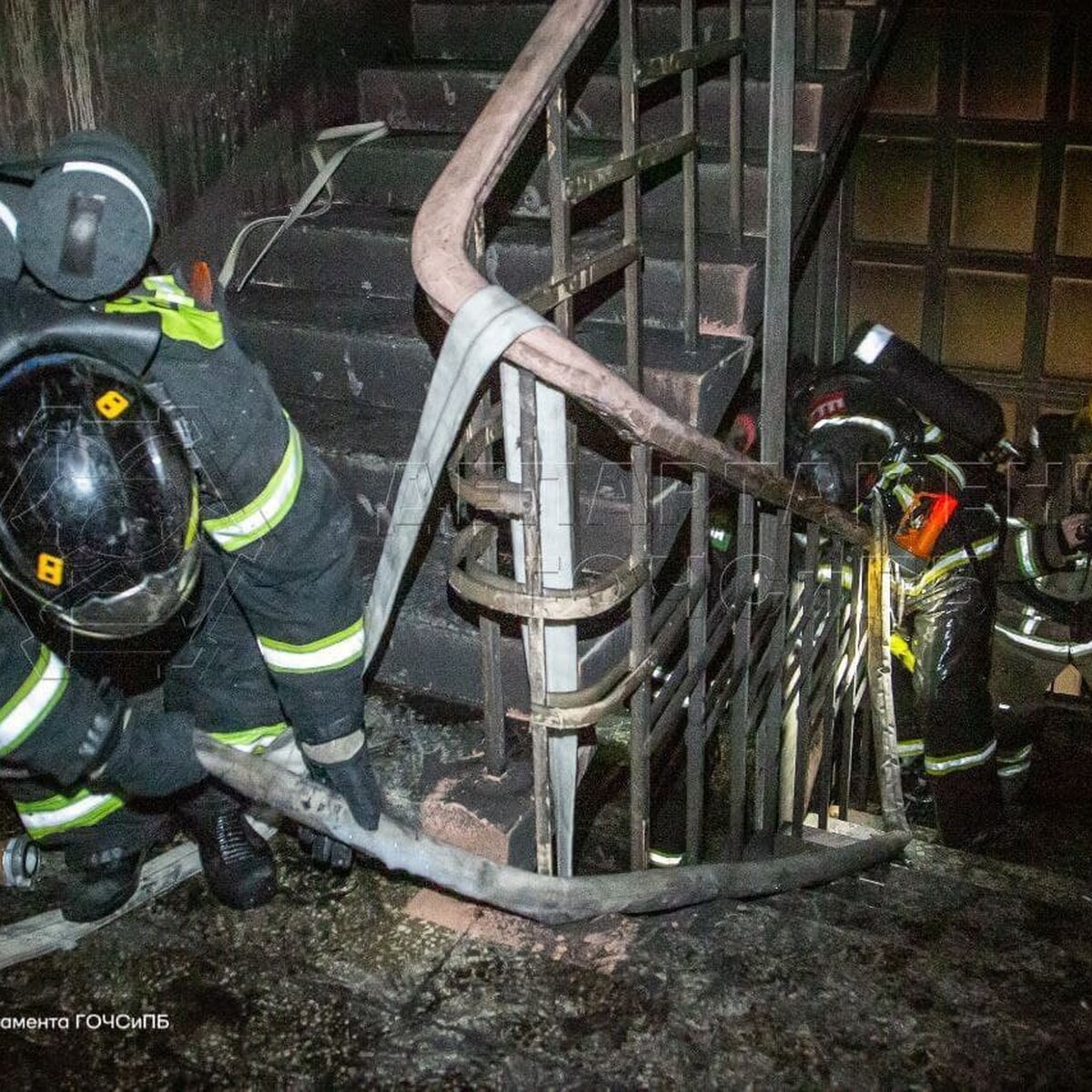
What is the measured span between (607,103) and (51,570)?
10.2 feet

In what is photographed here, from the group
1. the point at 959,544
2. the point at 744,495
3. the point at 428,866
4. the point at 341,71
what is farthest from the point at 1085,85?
the point at 428,866

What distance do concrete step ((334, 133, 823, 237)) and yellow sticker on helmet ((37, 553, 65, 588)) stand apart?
214cm

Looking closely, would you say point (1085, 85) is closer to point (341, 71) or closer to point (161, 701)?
point (341, 71)

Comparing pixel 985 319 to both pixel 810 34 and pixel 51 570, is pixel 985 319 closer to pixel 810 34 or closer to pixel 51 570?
pixel 810 34

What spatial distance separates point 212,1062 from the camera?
2424 mm

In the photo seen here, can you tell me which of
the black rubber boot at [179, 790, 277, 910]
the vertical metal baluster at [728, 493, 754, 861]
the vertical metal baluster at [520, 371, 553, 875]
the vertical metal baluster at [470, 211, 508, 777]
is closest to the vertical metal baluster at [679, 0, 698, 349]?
the vertical metal baluster at [728, 493, 754, 861]

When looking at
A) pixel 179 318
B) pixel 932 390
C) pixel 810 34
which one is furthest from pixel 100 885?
pixel 932 390

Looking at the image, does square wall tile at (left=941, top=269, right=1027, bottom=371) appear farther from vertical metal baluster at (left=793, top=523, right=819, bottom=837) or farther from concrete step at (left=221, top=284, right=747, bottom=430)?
concrete step at (left=221, top=284, right=747, bottom=430)

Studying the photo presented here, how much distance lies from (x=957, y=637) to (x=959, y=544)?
0.45 m

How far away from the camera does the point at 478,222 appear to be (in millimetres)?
2227

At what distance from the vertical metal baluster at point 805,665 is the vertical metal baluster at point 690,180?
822 millimetres

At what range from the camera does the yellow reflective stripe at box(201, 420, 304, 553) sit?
8.63 feet

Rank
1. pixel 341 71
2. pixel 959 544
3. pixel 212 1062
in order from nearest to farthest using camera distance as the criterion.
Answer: pixel 212 1062 < pixel 341 71 < pixel 959 544

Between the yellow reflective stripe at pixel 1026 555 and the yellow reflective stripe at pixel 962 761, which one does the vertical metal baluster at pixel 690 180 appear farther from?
the yellow reflective stripe at pixel 1026 555
